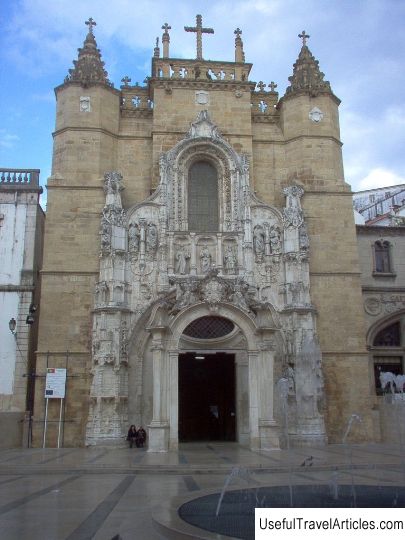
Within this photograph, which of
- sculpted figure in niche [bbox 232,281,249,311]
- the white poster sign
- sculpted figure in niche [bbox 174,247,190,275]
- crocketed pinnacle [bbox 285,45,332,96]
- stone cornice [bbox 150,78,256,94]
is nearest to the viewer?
sculpted figure in niche [bbox 232,281,249,311]

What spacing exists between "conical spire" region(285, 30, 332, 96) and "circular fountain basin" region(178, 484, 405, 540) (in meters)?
20.5

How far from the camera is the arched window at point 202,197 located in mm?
25281

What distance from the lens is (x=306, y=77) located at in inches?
1069

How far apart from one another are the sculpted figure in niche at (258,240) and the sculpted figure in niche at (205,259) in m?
2.07

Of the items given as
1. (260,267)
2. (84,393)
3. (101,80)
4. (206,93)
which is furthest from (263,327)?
(101,80)

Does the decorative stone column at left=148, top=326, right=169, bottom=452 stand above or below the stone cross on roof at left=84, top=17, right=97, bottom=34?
below

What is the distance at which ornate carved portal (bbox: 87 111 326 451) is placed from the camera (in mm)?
20719

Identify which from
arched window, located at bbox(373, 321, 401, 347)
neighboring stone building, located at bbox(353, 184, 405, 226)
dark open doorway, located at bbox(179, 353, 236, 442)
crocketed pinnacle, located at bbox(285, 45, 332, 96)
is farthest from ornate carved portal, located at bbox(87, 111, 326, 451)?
neighboring stone building, located at bbox(353, 184, 405, 226)

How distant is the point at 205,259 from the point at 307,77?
10583mm

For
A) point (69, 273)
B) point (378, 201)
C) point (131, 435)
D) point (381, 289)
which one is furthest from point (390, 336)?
point (378, 201)

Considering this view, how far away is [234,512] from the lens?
8.55 m

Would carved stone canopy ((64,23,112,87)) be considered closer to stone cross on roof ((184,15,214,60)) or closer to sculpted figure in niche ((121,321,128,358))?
stone cross on roof ((184,15,214,60))

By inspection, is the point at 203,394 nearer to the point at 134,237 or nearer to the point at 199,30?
the point at 134,237

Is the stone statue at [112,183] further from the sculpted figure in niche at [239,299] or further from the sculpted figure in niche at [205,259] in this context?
the sculpted figure in niche at [239,299]
